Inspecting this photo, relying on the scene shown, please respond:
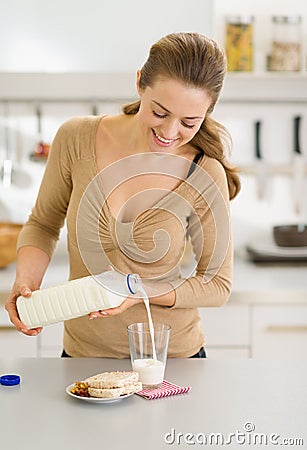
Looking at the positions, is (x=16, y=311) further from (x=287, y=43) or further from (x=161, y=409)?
(x=287, y=43)

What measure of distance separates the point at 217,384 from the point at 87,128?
693 millimetres

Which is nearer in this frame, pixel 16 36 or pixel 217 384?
pixel 217 384

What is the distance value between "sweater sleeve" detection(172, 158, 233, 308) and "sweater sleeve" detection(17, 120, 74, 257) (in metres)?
0.31

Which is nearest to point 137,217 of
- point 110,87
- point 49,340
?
point 49,340

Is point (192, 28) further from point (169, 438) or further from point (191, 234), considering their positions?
point (169, 438)

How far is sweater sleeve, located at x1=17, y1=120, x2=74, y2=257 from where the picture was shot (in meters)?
1.87

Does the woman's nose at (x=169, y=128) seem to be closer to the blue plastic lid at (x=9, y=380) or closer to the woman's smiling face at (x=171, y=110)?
the woman's smiling face at (x=171, y=110)

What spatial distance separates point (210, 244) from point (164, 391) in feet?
1.37

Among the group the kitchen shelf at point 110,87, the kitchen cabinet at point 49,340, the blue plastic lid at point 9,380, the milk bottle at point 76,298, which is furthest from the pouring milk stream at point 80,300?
the kitchen shelf at point 110,87

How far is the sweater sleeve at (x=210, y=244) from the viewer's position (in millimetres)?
1790

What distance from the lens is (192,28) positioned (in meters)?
3.02

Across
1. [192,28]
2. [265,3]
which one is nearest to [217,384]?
[192,28]

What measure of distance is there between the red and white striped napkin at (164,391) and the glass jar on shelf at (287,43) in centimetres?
181

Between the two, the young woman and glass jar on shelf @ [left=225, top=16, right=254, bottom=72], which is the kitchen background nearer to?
glass jar on shelf @ [left=225, top=16, right=254, bottom=72]
